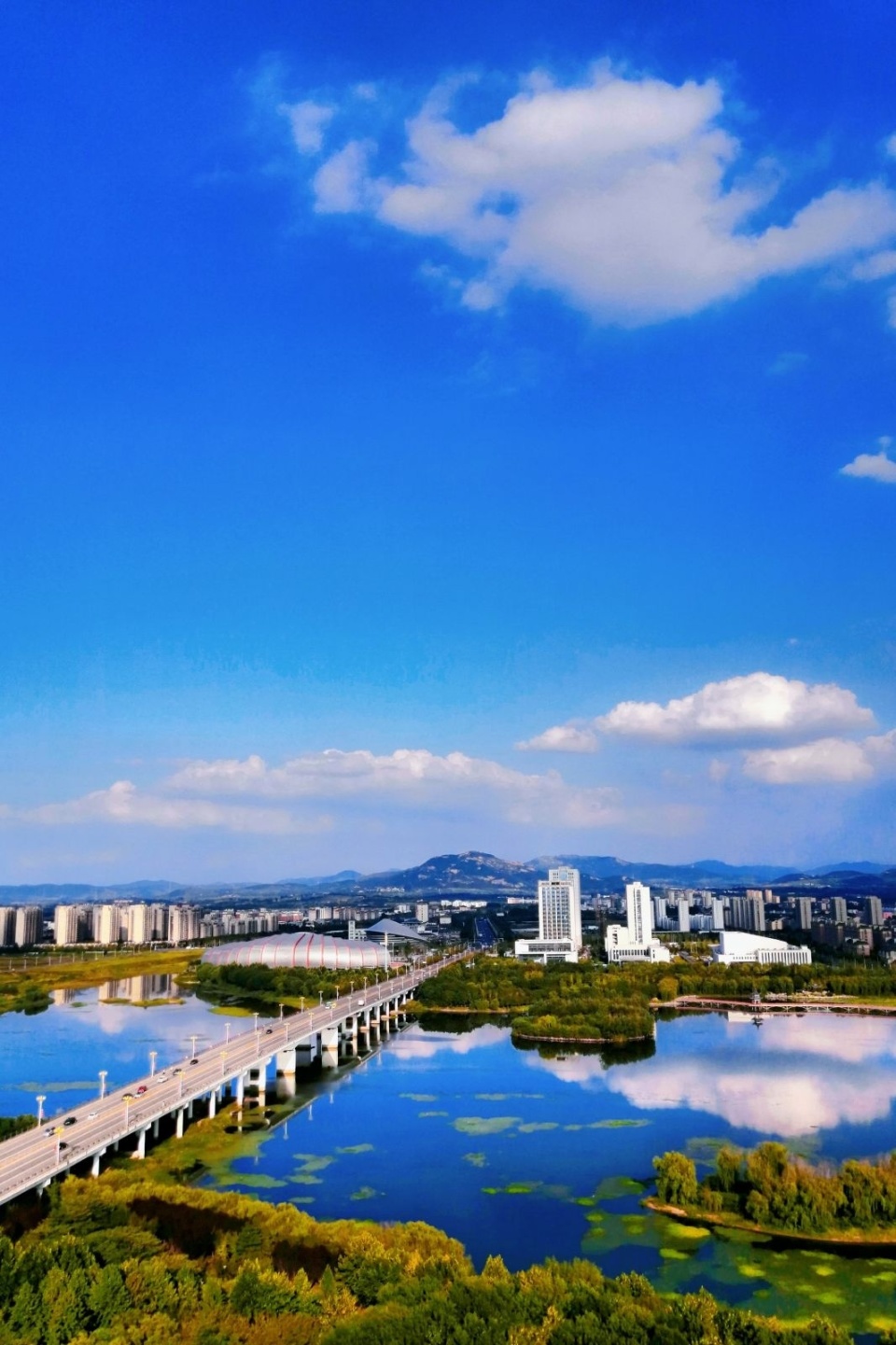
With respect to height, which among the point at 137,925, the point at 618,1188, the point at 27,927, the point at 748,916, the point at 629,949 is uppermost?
the point at 618,1188

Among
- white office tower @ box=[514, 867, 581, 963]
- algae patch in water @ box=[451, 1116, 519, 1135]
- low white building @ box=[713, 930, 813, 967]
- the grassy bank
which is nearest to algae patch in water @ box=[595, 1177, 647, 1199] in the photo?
algae patch in water @ box=[451, 1116, 519, 1135]

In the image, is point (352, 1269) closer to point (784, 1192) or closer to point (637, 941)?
point (784, 1192)

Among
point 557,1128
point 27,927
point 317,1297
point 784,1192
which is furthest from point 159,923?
point 317,1297

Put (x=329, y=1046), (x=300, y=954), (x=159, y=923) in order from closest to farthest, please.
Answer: (x=329, y=1046)
(x=300, y=954)
(x=159, y=923)

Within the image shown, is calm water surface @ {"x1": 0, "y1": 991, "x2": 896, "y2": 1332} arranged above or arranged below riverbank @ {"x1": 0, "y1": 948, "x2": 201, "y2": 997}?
above

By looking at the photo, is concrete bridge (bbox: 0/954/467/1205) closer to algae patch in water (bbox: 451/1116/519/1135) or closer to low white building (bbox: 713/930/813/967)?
algae patch in water (bbox: 451/1116/519/1135)

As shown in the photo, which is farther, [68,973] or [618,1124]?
[68,973]
